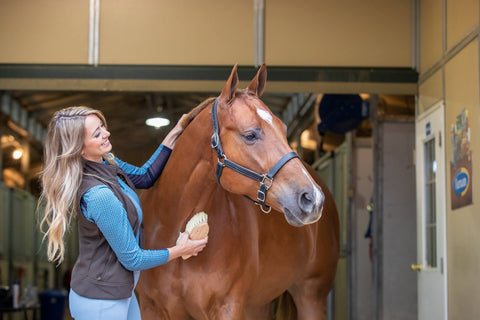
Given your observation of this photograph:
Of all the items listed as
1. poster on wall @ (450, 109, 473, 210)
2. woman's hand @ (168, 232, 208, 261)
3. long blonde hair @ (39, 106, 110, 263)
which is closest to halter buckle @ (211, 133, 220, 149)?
woman's hand @ (168, 232, 208, 261)

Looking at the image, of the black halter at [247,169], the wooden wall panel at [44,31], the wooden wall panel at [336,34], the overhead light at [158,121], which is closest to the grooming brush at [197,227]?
the black halter at [247,169]

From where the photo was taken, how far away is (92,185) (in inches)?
86.7

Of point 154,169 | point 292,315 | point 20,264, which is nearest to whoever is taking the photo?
point 154,169

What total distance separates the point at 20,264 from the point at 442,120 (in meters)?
6.76

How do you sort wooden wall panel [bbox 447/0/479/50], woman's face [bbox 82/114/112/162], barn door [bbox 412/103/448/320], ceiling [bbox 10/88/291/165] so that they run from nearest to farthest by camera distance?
woman's face [bbox 82/114/112/162], wooden wall panel [bbox 447/0/479/50], barn door [bbox 412/103/448/320], ceiling [bbox 10/88/291/165]

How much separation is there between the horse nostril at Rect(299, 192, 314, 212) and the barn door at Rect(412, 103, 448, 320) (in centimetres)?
201

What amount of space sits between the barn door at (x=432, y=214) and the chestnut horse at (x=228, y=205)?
46.7 inches

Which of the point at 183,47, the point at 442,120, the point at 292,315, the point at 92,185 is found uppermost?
the point at 183,47

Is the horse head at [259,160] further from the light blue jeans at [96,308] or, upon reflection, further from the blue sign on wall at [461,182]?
the blue sign on wall at [461,182]

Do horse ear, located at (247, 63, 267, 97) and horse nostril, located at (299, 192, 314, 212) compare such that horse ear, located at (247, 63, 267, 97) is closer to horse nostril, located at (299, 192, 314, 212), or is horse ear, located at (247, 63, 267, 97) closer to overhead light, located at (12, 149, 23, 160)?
horse nostril, located at (299, 192, 314, 212)

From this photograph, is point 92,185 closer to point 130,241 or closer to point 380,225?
point 130,241

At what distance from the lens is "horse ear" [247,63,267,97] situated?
9.13ft

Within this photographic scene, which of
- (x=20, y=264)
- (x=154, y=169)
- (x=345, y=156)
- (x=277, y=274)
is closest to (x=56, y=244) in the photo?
(x=154, y=169)

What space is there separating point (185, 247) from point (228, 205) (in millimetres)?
672
